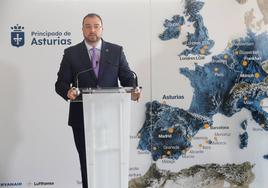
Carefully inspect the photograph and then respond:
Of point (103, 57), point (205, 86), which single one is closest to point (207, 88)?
point (205, 86)

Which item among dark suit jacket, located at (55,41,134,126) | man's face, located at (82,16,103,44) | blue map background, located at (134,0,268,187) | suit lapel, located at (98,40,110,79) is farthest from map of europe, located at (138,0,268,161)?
man's face, located at (82,16,103,44)

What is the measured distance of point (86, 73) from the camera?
2.93 m

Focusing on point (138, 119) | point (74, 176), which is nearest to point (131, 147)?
point (138, 119)

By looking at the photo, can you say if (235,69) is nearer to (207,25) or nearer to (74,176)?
(207,25)

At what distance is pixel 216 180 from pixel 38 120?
166cm

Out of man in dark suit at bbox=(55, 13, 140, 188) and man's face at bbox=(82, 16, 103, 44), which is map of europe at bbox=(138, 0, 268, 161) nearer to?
man in dark suit at bbox=(55, 13, 140, 188)

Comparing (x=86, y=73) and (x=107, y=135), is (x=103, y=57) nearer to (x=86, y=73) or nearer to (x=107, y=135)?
(x=86, y=73)

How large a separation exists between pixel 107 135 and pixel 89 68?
79cm

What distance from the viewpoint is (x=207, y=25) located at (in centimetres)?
305

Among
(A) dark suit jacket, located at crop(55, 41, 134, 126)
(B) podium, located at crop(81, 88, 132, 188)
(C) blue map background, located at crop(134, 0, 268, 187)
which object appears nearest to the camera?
(B) podium, located at crop(81, 88, 132, 188)

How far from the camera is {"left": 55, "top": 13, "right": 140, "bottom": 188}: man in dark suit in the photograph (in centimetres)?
292

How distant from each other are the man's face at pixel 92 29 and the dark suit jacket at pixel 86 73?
0.23 feet

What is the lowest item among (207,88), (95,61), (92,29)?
(207,88)

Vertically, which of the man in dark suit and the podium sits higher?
the man in dark suit
